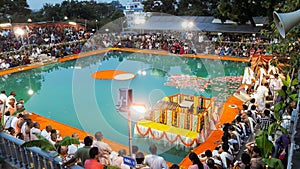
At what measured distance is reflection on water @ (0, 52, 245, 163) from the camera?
10117 mm

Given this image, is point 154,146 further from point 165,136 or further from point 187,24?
point 187,24

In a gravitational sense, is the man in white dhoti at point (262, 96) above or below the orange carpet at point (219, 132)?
above

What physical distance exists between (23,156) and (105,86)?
11.0m

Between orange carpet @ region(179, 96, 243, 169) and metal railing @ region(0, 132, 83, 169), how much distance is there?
383 centimetres

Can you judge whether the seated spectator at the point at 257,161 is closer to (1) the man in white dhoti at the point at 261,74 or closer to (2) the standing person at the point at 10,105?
(1) the man in white dhoti at the point at 261,74

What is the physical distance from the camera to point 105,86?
15.1 m

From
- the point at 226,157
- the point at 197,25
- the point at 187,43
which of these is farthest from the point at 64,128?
the point at 197,25

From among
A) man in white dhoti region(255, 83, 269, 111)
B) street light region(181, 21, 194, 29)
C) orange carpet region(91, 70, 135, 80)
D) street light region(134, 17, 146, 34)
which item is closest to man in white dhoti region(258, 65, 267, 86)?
man in white dhoti region(255, 83, 269, 111)

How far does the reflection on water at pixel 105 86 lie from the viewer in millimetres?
10117

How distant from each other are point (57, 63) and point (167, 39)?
9228 millimetres

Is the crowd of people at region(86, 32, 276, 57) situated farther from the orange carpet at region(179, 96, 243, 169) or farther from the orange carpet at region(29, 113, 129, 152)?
the orange carpet at region(29, 113, 129, 152)

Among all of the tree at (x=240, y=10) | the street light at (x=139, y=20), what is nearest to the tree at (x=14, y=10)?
the street light at (x=139, y=20)

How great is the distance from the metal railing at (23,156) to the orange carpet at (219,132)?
12.6 ft

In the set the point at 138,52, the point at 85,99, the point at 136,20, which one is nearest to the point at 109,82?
the point at 85,99
